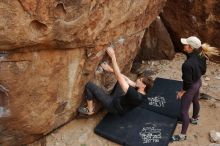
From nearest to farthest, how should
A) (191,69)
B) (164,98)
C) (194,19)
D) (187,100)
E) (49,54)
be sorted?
1. (49,54)
2. (191,69)
3. (187,100)
4. (164,98)
5. (194,19)

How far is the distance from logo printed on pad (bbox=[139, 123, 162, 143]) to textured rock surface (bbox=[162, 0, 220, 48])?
290 centimetres

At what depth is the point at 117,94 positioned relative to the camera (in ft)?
20.2

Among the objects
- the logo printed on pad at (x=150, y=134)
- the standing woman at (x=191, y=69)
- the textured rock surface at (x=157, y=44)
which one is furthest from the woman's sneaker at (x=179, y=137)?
the textured rock surface at (x=157, y=44)

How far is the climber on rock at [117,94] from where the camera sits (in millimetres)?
5743

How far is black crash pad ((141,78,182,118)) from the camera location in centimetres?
655

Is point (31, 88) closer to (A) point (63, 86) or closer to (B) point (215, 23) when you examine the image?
(A) point (63, 86)

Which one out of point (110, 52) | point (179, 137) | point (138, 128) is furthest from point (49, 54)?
point (179, 137)

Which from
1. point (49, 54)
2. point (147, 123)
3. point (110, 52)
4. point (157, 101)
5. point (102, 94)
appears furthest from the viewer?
point (157, 101)

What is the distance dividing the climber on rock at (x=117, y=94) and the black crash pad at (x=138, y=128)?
23 cm

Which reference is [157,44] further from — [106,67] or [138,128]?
[138,128]

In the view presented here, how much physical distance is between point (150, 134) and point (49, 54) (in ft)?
6.65

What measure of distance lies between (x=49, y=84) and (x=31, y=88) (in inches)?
10.5

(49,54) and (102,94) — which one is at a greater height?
(49,54)

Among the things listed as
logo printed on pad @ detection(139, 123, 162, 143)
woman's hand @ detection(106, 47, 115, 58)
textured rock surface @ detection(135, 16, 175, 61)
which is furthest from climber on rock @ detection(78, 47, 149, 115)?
textured rock surface @ detection(135, 16, 175, 61)
